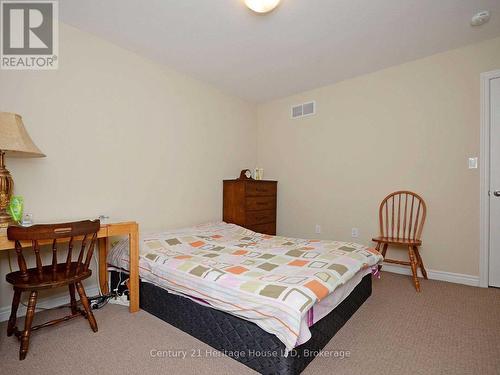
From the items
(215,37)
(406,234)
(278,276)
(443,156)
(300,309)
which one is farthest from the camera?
(406,234)

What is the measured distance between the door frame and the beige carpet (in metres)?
0.46

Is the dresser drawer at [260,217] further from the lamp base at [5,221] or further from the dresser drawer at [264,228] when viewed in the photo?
the lamp base at [5,221]

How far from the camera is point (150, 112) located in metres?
2.82

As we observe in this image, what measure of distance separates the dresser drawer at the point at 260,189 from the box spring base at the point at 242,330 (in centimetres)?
176

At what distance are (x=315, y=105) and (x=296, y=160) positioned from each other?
2.62 ft

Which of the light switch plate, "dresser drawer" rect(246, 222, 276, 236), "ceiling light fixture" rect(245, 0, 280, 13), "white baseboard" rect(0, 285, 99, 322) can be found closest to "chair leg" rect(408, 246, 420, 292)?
the light switch plate

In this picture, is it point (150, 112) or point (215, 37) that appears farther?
point (150, 112)

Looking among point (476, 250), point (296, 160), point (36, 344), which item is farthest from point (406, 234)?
point (36, 344)

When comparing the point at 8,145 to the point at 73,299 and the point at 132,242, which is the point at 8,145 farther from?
the point at 73,299

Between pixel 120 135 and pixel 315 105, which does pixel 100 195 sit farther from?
pixel 315 105

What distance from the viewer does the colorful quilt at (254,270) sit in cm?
130

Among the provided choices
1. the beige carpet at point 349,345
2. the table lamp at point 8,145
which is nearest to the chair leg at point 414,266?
the beige carpet at point 349,345

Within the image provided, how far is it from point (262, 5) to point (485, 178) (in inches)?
100

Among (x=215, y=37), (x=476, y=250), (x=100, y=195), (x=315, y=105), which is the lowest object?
(x=476, y=250)
